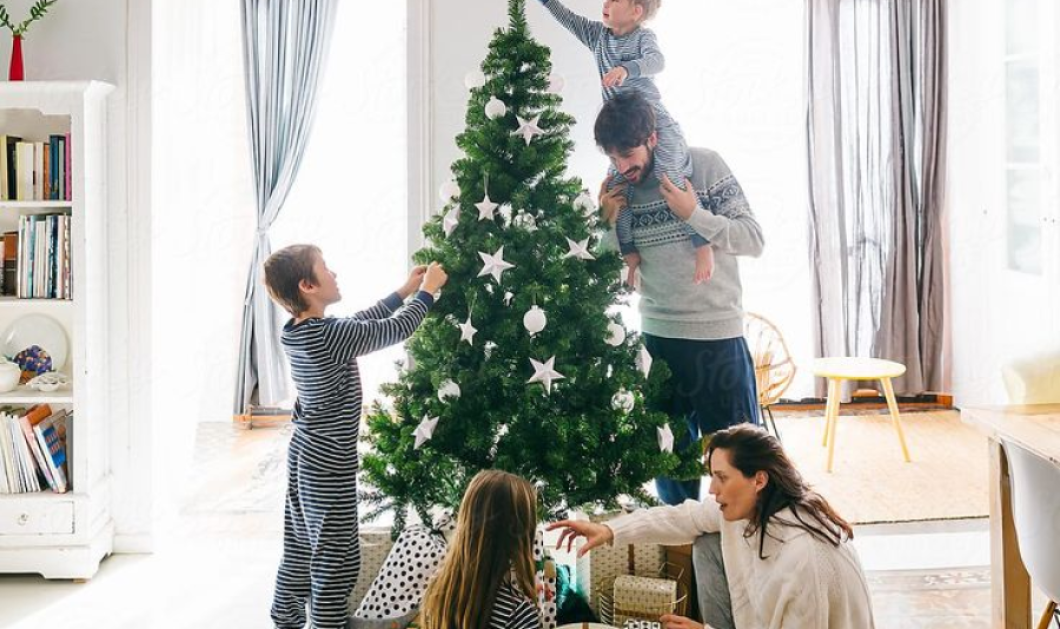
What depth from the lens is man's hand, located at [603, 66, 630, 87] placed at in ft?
11.2

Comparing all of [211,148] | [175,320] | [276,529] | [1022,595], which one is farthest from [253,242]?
[1022,595]

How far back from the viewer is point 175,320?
158 inches

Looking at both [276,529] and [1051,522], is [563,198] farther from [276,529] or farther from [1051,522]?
[276,529]

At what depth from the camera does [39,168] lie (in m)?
3.66

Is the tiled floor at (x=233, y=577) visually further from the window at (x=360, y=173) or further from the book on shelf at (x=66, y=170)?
the book on shelf at (x=66, y=170)

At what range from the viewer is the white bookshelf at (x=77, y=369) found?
3.56 meters

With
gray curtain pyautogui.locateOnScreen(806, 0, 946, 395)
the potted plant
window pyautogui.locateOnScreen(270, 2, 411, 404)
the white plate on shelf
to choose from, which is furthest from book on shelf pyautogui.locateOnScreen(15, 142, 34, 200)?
gray curtain pyautogui.locateOnScreen(806, 0, 946, 395)

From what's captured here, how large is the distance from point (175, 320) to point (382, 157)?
1.56 m


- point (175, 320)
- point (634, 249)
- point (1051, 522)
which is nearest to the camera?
point (1051, 522)

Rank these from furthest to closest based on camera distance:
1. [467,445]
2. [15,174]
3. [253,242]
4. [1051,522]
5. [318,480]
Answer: [253,242] → [15,174] → [318,480] → [467,445] → [1051,522]

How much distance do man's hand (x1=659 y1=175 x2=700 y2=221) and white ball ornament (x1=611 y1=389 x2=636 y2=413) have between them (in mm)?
630

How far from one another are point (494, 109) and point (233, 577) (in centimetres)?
201

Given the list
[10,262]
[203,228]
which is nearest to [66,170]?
[10,262]

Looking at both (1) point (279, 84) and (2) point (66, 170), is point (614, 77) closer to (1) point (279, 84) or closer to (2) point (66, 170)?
(2) point (66, 170)
